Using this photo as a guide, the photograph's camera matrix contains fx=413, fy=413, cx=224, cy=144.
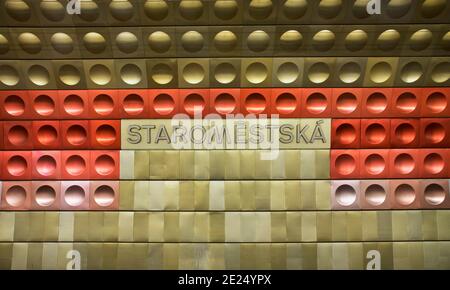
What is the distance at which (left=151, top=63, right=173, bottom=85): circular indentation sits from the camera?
13.6ft

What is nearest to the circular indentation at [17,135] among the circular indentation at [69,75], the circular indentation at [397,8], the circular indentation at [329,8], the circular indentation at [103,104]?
the circular indentation at [69,75]

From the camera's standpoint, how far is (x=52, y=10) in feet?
12.9

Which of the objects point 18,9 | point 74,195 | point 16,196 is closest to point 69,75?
point 18,9

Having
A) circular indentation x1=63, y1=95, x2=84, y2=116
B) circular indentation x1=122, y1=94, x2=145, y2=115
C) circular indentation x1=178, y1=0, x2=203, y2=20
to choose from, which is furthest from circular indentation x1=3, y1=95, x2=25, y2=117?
circular indentation x1=178, y1=0, x2=203, y2=20

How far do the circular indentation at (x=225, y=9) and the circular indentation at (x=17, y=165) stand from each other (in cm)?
248

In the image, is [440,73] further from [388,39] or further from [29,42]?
[29,42]

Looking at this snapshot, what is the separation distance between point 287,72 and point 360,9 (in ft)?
2.93

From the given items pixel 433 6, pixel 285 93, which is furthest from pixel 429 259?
pixel 433 6

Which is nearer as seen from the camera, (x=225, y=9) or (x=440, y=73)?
(x=225, y=9)

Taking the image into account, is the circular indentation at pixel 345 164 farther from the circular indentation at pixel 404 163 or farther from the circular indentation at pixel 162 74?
the circular indentation at pixel 162 74

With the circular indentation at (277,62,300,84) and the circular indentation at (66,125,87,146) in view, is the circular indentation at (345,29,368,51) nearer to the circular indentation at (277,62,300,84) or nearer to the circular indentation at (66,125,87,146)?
the circular indentation at (277,62,300,84)

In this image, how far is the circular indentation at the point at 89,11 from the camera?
390 cm

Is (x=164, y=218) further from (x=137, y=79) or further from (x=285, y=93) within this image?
(x=285, y=93)

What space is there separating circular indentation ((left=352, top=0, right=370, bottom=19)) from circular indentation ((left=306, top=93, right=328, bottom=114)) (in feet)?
2.73
